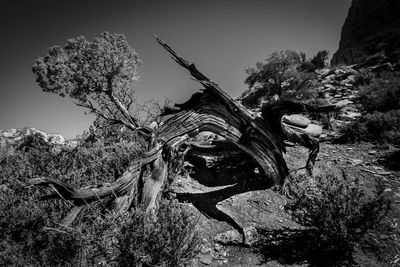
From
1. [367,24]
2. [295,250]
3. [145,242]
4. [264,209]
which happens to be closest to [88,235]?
[145,242]

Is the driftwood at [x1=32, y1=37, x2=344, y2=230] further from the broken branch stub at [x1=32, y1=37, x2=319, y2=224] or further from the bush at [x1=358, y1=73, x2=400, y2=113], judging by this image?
the bush at [x1=358, y1=73, x2=400, y2=113]

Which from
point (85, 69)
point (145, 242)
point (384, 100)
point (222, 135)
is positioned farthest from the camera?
point (85, 69)

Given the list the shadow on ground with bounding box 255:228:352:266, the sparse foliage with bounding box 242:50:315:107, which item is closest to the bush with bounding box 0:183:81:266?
the shadow on ground with bounding box 255:228:352:266

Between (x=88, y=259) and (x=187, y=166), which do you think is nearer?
(x=88, y=259)

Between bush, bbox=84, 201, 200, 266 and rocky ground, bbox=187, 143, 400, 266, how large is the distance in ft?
2.73

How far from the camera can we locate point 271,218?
4.71 meters

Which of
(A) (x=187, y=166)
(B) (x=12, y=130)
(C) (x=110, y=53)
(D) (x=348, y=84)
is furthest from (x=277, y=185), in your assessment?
(B) (x=12, y=130)

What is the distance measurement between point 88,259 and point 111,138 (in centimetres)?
622

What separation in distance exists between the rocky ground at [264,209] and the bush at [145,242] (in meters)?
0.83

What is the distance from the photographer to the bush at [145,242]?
2.83 m

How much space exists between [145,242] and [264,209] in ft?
10.3

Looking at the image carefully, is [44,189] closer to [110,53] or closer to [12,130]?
[12,130]

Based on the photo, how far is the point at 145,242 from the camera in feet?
9.52

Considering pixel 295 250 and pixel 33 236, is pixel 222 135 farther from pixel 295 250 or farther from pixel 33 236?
pixel 33 236
